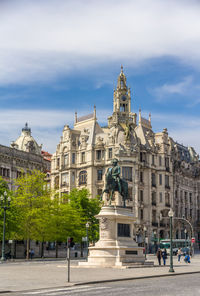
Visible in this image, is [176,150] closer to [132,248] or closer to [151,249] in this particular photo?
[151,249]

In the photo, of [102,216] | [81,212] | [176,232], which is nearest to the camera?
[102,216]

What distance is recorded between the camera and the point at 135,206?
291 ft

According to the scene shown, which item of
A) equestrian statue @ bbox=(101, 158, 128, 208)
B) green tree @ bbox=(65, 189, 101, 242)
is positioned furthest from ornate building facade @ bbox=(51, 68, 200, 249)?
equestrian statue @ bbox=(101, 158, 128, 208)

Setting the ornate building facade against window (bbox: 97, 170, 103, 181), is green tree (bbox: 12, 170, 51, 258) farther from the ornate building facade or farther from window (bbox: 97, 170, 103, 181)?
window (bbox: 97, 170, 103, 181)

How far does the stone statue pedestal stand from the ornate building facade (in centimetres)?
4738

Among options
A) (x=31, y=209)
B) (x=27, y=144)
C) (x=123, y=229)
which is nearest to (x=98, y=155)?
(x=27, y=144)

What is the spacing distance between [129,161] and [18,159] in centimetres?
2452

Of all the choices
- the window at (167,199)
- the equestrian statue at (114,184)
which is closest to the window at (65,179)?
the window at (167,199)

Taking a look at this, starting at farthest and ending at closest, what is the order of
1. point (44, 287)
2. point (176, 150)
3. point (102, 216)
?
1. point (176, 150)
2. point (102, 216)
3. point (44, 287)

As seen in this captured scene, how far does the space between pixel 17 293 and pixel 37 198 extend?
128ft

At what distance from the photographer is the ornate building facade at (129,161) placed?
89.6m

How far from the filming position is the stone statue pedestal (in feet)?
125

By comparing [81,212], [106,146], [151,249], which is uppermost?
[106,146]

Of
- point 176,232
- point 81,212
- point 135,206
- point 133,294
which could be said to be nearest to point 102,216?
point 133,294
